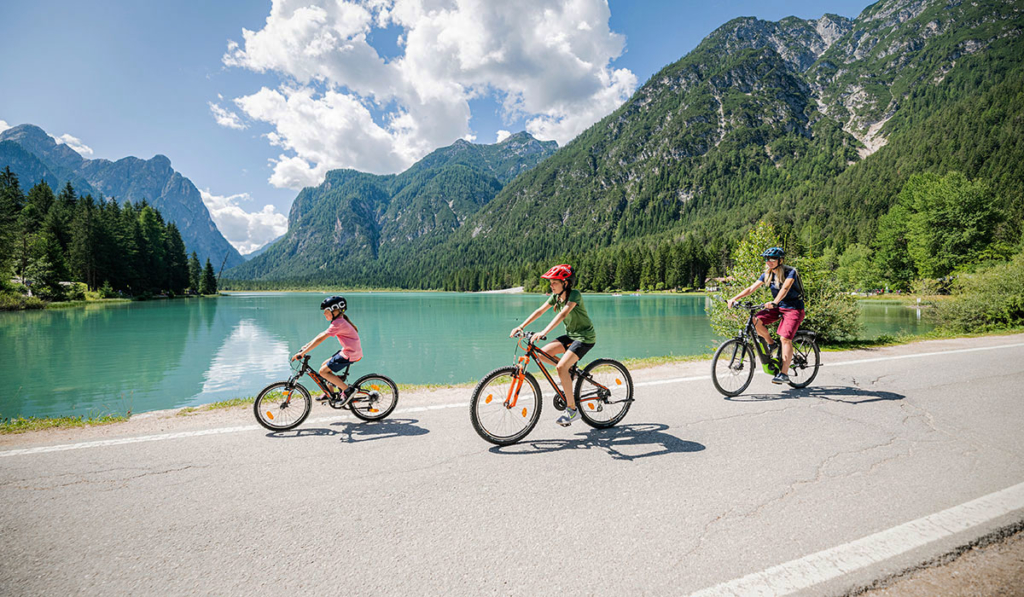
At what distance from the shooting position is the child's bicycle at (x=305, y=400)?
248 inches

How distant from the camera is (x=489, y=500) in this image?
3941 millimetres

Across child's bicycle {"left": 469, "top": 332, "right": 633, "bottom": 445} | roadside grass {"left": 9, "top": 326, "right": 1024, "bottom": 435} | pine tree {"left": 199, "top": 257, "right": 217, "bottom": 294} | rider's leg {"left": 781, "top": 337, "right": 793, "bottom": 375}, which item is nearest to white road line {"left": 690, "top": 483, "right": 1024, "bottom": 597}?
child's bicycle {"left": 469, "top": 332, "right": 633, "bottom": 445}

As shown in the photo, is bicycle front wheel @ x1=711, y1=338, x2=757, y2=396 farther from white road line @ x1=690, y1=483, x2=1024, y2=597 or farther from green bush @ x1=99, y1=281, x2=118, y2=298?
green bush @ x1=99, y1=281, x2=118, y2=298

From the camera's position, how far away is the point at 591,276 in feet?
433

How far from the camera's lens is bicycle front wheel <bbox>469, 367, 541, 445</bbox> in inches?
216

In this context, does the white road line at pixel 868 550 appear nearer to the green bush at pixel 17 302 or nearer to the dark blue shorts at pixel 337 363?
the dark blue shorts at pixel 337 363

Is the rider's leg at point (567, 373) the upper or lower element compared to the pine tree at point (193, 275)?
lower

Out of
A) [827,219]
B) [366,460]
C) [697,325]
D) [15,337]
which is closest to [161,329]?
[15,337]

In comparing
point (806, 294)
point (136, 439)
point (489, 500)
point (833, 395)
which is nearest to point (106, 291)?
point (136, 439)

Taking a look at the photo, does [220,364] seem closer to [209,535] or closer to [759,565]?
[209,535]

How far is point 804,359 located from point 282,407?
385 inches

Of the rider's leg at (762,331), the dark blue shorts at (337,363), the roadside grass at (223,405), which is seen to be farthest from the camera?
the rider's leg at (762,331)

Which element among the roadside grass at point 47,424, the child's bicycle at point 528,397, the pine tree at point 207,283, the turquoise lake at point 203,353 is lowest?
the turquoise lake at point 203,353

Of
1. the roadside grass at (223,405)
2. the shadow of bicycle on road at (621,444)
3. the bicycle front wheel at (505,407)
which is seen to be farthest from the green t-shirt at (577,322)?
the roadside grass at (223,405)
